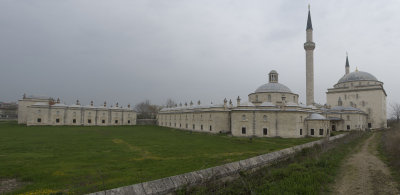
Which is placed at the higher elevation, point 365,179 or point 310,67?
point 310,67

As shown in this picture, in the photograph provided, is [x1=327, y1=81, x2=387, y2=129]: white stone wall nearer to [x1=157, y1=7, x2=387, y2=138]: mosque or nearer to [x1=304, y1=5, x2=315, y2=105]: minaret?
[x1=157, y1=7, x2=387, y2=138]: mosque

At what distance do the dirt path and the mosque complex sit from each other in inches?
688

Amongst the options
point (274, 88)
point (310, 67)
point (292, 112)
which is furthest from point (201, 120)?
point (310, 67)

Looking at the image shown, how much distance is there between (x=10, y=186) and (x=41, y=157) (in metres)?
5.81

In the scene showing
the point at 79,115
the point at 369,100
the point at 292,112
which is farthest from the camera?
the point at 79,115

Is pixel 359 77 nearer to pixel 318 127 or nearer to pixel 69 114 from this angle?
pixel 318 127

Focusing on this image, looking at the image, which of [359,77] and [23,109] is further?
[23,109]

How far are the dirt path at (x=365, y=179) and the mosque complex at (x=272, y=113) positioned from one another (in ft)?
57.4

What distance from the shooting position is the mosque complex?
98.5 ft

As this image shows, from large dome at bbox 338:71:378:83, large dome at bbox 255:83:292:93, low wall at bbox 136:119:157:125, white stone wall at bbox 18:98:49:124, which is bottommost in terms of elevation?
low wall at bbox 136:119:157:125

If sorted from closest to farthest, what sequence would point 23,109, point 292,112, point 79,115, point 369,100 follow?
point 292,112 → point 369,100 → point 23,109 → point 79,115

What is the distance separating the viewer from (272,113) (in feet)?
98.1

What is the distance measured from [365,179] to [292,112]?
20.7 m

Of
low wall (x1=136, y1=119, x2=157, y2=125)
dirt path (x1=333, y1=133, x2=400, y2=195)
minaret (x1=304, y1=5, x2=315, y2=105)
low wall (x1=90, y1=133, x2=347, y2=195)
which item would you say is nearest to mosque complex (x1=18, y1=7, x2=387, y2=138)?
minaret (x1=304, y1=5, x2=315, y2=105)
